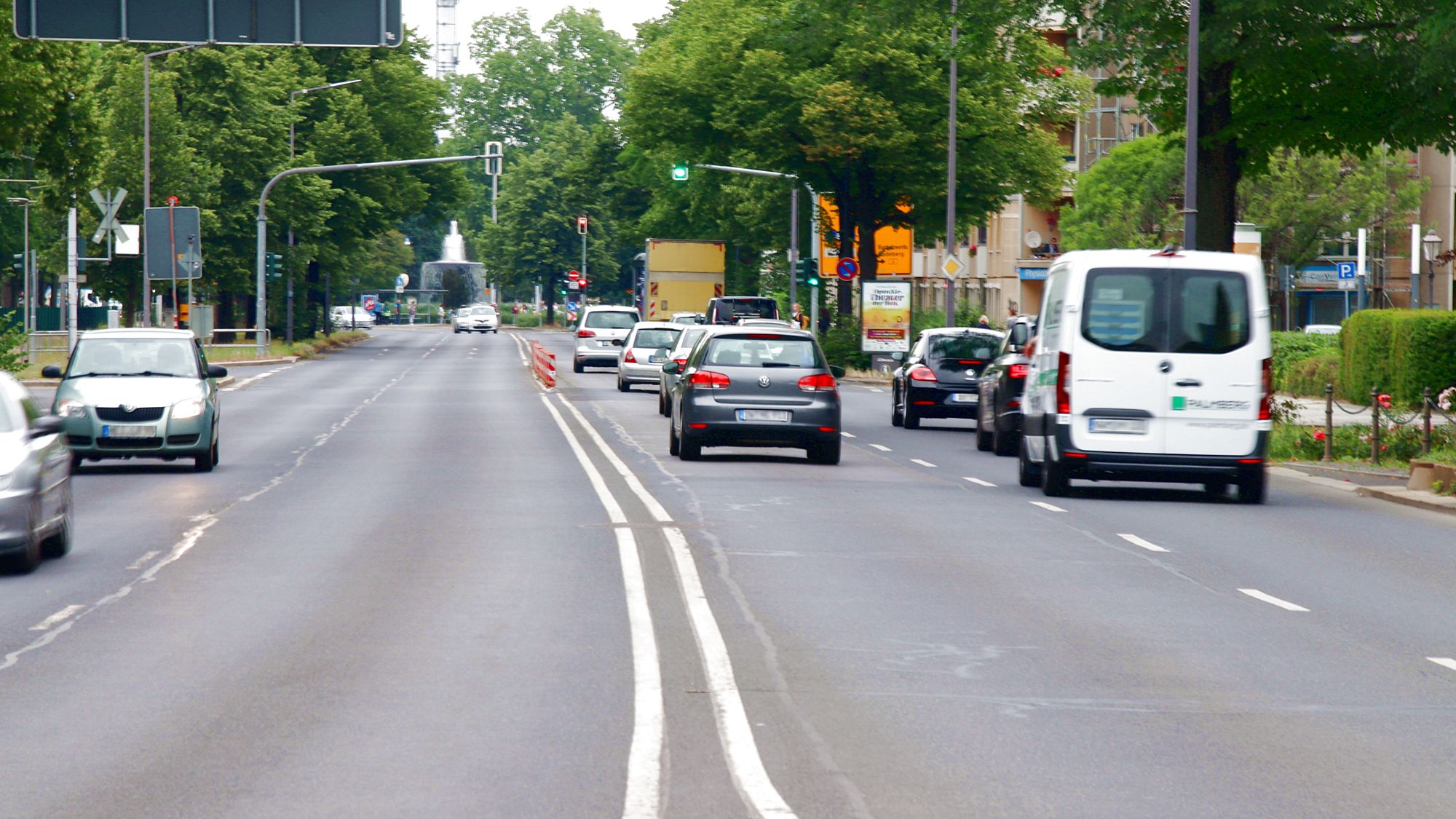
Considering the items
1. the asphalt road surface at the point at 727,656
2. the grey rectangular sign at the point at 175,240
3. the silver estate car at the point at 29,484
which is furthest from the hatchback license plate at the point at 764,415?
the grey rectangular sign at the point at 175,240

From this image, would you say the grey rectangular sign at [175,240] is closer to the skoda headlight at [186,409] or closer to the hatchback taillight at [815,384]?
the skoda headlight at [186,409]

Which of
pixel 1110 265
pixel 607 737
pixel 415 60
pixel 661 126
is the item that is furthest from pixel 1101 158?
pixel 607 737

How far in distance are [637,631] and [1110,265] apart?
9.35 metres

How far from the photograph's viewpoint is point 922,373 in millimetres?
31203

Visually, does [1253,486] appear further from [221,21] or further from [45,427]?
[221,21]

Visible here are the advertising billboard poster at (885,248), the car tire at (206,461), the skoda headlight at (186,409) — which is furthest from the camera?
the advertising billboard poster at (885,248)

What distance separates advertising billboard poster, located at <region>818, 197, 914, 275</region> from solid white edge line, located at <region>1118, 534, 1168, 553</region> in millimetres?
46987

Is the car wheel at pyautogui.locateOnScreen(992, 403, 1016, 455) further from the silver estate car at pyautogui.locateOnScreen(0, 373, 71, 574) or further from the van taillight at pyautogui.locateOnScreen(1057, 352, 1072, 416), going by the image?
the silver estate car at pyautogui.locateOnScreen(0, 373, 71, 574)

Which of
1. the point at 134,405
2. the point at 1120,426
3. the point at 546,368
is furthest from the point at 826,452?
the point at 546,368

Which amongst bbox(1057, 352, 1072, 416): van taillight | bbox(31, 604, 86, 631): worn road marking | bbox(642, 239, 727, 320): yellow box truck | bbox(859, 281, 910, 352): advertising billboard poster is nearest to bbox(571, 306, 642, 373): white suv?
bbox(642, 239, 727, 320): yellow box truck

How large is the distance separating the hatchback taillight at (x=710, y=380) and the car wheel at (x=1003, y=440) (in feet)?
15.0

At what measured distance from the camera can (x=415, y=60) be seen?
83.7 meters

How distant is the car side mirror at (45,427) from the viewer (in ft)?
42.2

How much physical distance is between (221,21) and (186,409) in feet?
33.6
